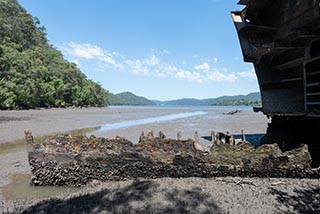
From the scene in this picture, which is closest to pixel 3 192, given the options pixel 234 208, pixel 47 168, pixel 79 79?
pixel 47 168

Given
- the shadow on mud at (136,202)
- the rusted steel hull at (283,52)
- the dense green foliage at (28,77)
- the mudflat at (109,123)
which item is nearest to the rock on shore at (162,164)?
the shadow on mud at (136,202)

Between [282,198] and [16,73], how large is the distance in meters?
42.0

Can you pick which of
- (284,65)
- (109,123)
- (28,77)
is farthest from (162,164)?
(28,77)

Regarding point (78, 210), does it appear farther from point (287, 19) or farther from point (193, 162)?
point (287, 19)

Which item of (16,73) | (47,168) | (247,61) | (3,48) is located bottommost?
(47,168)

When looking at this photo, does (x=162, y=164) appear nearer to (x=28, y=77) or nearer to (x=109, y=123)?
(x=109, y=123)

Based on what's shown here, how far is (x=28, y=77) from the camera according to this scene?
3828 cm

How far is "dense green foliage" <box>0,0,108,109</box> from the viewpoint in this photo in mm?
34938

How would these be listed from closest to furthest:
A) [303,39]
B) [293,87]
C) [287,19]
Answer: [303,39] → [287,19] → [293,87]

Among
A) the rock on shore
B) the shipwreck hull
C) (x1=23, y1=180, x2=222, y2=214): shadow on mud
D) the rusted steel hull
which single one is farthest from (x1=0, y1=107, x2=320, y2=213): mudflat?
the shipwreck hull

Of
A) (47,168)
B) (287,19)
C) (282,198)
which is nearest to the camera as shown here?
(282,198)

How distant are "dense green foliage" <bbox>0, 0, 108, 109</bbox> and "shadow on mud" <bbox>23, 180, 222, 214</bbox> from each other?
3611 cm

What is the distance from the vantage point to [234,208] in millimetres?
4523

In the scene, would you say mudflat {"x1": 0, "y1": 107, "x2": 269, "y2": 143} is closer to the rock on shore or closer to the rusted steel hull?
the rock on shore
